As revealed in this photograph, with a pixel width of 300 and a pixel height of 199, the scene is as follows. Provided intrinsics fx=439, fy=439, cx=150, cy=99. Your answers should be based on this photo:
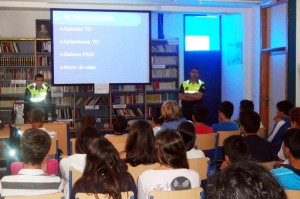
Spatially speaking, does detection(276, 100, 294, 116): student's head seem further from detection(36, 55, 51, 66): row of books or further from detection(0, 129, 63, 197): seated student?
detection(36, 55, 51, 66): row of books

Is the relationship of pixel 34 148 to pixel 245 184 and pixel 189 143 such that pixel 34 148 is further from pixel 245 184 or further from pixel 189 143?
pixel 245 184

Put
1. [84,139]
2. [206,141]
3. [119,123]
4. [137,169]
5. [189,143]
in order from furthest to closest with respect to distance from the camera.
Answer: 1. [119,123]
2. [206,141]
3. [189,143]
4. [84,139]
5. [137,169]

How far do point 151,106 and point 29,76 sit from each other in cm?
278

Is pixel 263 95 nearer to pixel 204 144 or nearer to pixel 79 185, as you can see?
pixel 204 144

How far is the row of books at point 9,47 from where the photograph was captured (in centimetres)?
920

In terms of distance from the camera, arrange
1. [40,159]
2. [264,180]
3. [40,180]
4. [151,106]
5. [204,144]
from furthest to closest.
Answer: [151,106], [204,144], [40,159], [40,180], [264,180]

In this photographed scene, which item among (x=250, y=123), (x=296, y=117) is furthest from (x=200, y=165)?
(x=296, y=117)

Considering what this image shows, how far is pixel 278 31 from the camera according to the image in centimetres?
852

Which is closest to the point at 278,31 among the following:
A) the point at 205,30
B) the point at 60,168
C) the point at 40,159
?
the point at 205,30

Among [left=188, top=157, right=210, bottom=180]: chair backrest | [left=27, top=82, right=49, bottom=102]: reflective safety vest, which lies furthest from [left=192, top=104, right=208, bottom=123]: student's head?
[left=27, top=82, right=49, bottom=102]: reflective safety vest

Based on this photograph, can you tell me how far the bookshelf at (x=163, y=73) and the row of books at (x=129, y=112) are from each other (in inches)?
7.3

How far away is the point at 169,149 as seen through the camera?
10.1 ft

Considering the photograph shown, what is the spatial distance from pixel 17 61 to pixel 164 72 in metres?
3.26

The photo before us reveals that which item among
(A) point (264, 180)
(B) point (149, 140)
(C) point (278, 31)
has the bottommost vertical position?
(B) point (149, 140)
